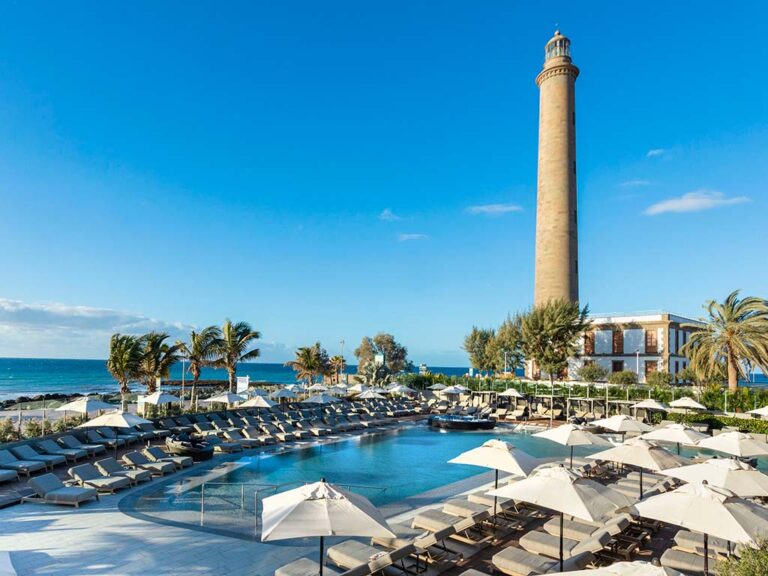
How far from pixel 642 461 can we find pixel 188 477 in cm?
1139

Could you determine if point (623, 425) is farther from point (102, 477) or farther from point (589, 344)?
point (589, 344)

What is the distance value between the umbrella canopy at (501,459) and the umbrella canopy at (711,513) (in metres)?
3.46

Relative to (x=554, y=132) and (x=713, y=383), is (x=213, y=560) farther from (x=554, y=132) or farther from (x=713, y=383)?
(x=554, y=132)

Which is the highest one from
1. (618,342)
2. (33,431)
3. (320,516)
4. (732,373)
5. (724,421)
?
(618,342)

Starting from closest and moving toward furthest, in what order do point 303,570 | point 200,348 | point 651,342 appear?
1. point 303,570
2. point 200,348
3. point 651,342

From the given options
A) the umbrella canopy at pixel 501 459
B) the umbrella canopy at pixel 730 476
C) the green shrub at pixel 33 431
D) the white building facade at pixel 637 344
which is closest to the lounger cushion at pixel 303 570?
the umbrella canopy at pixel 501 459

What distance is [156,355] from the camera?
88.2ft

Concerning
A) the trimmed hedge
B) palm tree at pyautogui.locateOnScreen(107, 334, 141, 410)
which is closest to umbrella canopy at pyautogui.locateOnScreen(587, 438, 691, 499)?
the trimmed hedge

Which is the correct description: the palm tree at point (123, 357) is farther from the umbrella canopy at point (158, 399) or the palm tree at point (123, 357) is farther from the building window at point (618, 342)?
the building window at point (618, 342)

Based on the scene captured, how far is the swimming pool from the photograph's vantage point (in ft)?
35.0

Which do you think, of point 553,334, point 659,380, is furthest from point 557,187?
point 659,380

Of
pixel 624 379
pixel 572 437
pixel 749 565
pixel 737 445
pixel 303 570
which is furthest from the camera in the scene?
pixel 624 379

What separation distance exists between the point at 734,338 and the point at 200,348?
29.1 meters

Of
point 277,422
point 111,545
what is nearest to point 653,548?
point 111,545
